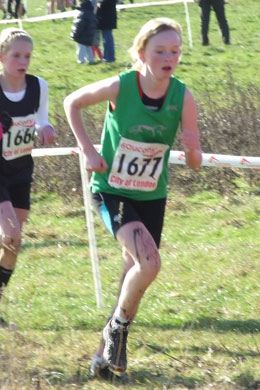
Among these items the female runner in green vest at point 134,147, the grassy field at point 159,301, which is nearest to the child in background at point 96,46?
the grassy field at point 159,301

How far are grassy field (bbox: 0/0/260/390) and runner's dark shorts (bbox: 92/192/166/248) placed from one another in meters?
0.69

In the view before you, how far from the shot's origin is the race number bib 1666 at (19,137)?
19.1 feet

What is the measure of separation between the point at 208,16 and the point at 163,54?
1442 centimetres

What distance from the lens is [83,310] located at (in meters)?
6.30

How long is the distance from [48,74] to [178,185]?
8488mm

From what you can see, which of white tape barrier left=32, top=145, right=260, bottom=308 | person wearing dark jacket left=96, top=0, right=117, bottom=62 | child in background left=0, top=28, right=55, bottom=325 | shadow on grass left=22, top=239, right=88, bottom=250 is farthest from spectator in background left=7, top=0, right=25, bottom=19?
child in background left=0, top=28, right=55, bottom=325

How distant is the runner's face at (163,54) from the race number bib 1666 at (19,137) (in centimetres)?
116

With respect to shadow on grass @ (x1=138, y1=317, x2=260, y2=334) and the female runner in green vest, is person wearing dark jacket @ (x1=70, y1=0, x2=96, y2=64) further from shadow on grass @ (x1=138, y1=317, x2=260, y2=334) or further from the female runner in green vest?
the female runner in green vest

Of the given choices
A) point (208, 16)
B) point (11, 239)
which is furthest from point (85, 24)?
point (11, 239)

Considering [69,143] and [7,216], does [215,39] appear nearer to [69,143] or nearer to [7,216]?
[69,143]

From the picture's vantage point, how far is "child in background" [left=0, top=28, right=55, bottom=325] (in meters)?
5.71

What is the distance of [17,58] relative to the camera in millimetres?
5781

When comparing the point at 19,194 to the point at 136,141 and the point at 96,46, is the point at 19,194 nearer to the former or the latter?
the point at 136,141

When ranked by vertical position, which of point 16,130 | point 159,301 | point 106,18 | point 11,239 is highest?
point 16,130
